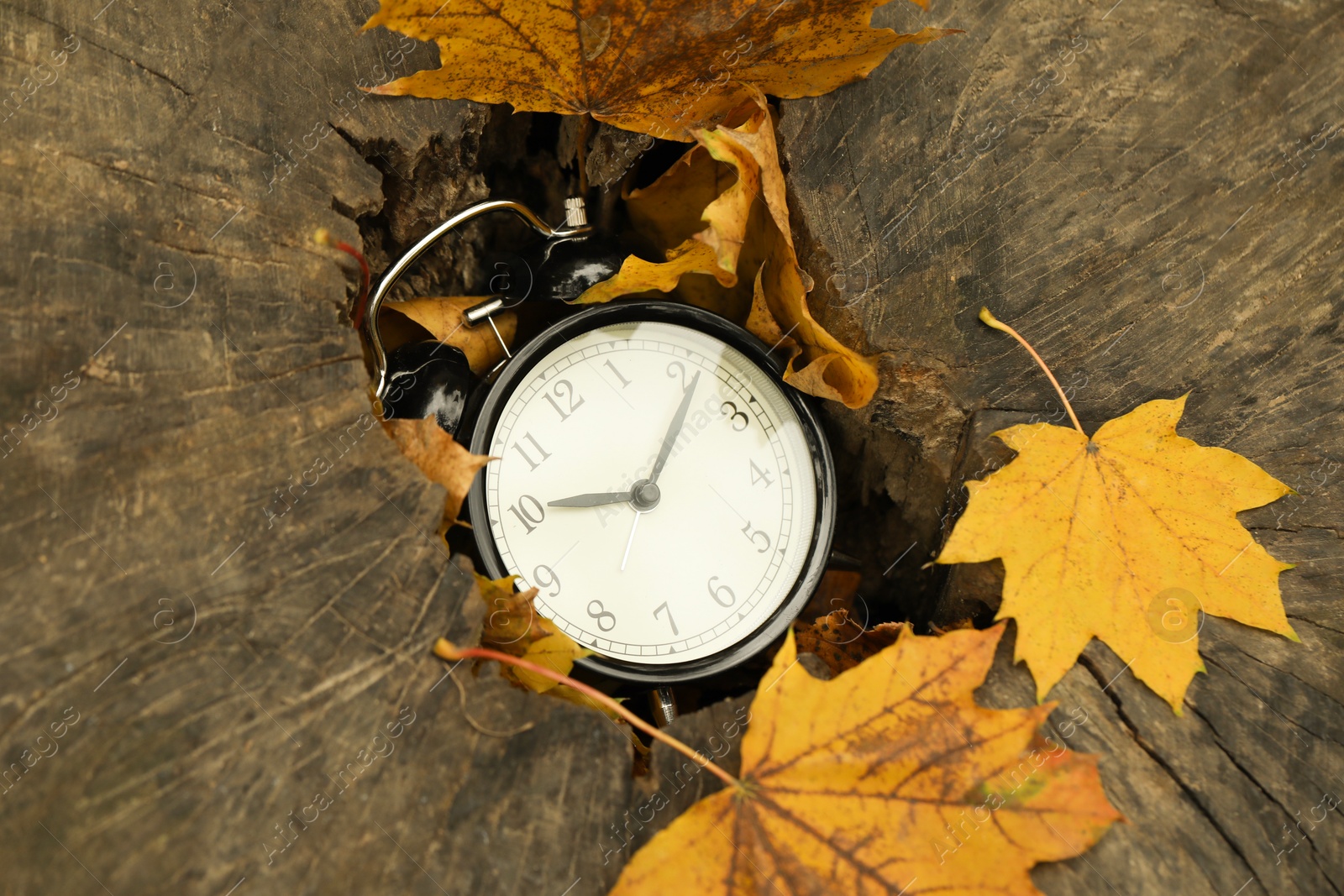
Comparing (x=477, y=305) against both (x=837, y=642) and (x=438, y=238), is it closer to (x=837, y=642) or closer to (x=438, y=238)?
(x=438, y=238)

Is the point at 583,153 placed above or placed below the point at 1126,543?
above

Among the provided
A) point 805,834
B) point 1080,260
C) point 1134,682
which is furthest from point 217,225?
point 1134,682

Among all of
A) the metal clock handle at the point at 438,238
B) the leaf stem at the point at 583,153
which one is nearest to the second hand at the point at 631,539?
the metal clock handle at the point at 438,238

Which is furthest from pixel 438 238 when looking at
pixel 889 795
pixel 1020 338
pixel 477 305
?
pixel 889 795

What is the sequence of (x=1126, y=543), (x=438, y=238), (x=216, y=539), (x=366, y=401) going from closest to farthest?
(x=216, y=539) → (x=366, y=401) → (x=1126, y=543) → (x=438, y=238)

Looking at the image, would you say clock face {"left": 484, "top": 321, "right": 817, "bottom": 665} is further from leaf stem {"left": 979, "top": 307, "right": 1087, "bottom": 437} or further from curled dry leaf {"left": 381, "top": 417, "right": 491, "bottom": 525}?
leaf stem {"left": 979, "top": 307, "right": 1087, "bottom": 437}

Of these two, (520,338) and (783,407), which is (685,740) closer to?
(783,407)

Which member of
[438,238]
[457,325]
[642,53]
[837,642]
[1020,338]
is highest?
[642,53]
